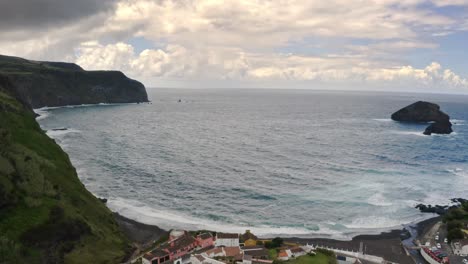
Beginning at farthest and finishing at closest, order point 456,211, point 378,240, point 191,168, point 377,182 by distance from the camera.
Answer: point 191,168
point 377,182
point 456,211
point 378,240

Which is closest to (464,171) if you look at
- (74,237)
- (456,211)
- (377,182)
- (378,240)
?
(377,182)

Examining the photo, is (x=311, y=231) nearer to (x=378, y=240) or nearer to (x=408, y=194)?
(x=378, y=240)

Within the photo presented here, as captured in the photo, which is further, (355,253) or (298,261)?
(355,253)

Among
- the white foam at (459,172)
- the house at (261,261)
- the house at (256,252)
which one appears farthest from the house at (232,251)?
the white foam at (459,172)

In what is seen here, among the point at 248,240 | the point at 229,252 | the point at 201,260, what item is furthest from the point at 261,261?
the point at 248,240

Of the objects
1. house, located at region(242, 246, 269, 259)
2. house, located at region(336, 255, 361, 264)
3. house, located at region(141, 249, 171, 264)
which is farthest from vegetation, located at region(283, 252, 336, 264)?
house, located at region(141, 249, 171, 264)

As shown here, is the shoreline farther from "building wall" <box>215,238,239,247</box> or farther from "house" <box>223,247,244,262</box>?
"house" <box>223,247,244,262</box>
